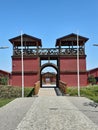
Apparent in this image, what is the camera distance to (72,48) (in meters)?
41.0

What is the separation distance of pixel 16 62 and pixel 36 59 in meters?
2.87

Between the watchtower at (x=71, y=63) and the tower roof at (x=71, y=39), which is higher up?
the tower roof at (x=71, y=39)

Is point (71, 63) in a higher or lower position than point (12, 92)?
higher

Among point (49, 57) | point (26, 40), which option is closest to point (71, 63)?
point (49, 57)

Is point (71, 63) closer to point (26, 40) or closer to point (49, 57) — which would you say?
point (49, 57)

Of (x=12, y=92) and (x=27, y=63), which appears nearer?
(x=12, y=92)

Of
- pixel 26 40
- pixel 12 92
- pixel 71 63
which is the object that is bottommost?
pixel 12 92

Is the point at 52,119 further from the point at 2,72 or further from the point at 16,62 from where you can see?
the point at 2,72

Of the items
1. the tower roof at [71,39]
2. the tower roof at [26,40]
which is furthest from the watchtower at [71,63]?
the tower roof at [26,40]

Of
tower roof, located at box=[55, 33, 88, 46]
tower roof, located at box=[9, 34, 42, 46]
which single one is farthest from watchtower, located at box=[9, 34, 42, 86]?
tower roof, located at box=[55, 33, 88, 46]

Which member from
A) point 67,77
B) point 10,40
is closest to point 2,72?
point 10,40

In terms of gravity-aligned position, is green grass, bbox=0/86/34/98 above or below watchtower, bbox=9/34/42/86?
below

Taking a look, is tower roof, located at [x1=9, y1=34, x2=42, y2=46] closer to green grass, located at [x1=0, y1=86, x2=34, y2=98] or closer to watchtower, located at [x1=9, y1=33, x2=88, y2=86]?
watchtower, located at [x1=9, y1=33, x2=88, y2=86]

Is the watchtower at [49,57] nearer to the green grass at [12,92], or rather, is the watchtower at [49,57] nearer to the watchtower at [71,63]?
the watchtower at [71,63]
